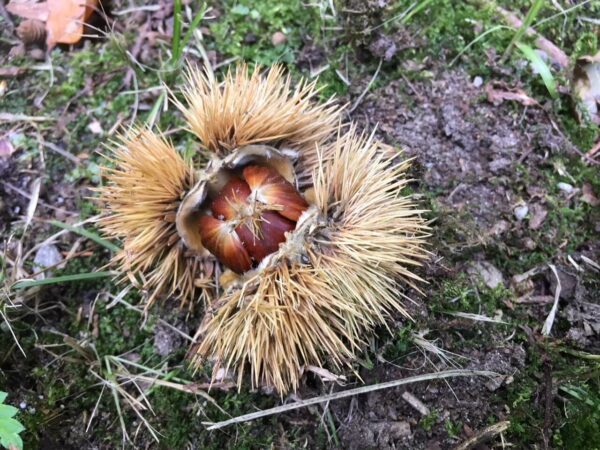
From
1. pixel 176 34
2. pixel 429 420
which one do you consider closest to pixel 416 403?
pixel 429 420

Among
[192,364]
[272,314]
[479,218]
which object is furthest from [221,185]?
[479,218]

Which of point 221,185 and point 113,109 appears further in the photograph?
point 113,109

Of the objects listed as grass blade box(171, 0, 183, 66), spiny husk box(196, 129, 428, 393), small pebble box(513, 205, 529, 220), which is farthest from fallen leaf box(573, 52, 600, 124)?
grass blade box(171, 0, 183, 66)

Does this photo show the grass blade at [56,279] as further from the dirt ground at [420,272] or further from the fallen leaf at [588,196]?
the fallen leaf at [588,196]

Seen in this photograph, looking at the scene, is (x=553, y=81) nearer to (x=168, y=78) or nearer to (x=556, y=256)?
(x=556, y=256)

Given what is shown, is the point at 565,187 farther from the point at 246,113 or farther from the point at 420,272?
the point at 246,113
